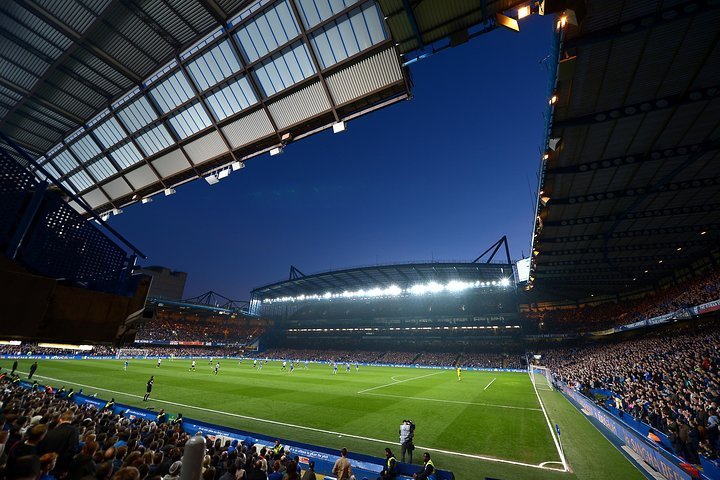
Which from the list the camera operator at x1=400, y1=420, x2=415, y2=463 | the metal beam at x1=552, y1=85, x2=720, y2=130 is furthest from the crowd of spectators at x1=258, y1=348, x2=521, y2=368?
the metal beam at x1=552, y1=85, x2=720, y2=130

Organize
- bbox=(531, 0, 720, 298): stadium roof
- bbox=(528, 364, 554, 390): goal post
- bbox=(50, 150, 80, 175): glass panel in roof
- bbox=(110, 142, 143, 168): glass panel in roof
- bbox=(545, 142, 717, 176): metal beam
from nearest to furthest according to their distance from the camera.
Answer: bbox=(531, 0, 720, 298): stadium roof, bbox=(110, 142, 143, 168): glass panel in roof, bbox=(50, 150, 80, 175): glass panel in roof, bbox=(545, 142, 717, 176): metal beam, bbox=(528, 364, 554, 390): goal post

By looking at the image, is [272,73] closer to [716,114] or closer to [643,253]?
[716,114]

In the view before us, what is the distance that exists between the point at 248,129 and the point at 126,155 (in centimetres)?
629

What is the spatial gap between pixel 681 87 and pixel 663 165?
6157 mm

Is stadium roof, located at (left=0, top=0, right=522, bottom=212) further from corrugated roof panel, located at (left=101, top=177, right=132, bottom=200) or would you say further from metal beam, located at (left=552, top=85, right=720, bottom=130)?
metal beam, located at (left=552, top=85, right=720, bottom=130)

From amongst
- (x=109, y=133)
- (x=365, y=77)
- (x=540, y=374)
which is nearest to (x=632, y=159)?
(x=365, y=77)

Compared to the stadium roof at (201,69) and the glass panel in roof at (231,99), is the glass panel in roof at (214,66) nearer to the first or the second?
the stadium roof at (201,69)

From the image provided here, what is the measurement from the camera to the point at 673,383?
64.7ft

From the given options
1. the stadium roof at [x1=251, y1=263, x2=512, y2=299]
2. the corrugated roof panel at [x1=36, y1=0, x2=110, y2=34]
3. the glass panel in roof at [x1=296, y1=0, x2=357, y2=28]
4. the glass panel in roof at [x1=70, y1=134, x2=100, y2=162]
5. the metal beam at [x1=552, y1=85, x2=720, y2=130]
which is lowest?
the glass panel in roof at [x1=70, y1=134, x2=100, y2=162]

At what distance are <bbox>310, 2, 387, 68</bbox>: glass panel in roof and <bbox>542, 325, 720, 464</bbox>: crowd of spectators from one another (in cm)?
1697

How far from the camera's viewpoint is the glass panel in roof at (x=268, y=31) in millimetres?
9141

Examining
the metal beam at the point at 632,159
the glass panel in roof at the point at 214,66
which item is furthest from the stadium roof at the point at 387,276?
the glass panel in roof at the point at 214,66

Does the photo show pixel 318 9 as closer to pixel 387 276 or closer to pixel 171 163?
pixel 171 163

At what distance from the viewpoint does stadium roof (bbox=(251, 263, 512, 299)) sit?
58.4 metres
